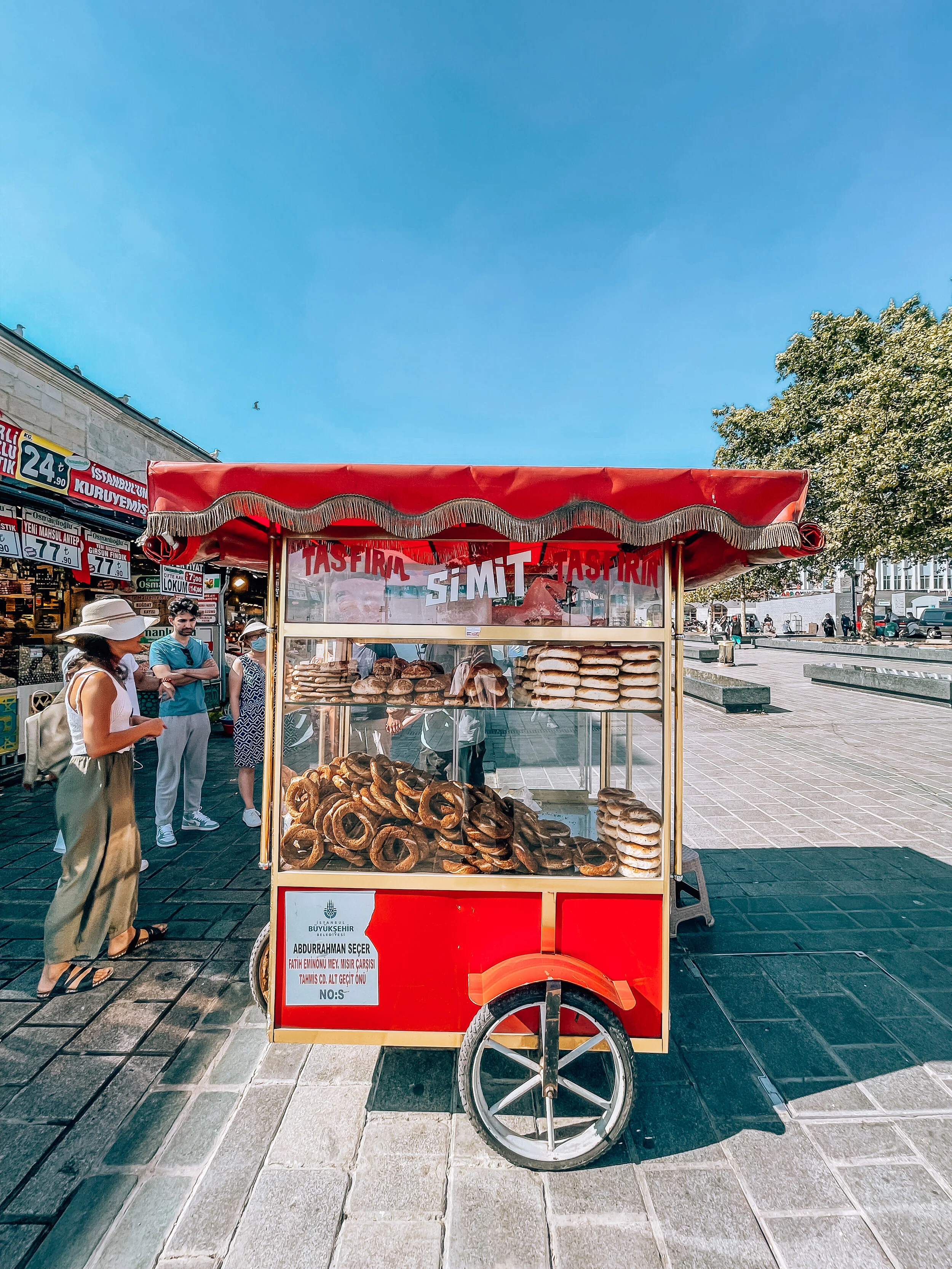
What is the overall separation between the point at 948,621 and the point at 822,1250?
54503 millimetres

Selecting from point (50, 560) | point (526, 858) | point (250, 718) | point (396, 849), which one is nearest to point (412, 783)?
point (396, 849)

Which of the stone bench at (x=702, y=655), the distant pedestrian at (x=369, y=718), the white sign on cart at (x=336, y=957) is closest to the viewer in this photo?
the white sign on cart at (x=336, y=957)

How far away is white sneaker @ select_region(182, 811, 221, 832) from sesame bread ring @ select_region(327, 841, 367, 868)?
4013mm

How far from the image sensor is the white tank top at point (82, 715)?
3.33 meters

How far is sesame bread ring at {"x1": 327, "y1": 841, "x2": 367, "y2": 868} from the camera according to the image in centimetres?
256

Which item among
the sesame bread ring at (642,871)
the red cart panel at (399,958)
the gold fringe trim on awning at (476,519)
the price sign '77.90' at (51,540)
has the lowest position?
the red cart panel at (399,958)

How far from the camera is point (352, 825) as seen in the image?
2.74 metres

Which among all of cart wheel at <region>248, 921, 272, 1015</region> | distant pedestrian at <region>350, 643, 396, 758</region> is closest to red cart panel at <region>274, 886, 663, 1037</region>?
cart wheel at <region>248, 921, 272, 1015</region>

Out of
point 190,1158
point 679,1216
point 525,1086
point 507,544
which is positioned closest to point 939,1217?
point 679,1216

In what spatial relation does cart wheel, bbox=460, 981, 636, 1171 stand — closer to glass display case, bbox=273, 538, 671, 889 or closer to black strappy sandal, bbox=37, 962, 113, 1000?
glass display case, bbox=273, 538, 671, 889

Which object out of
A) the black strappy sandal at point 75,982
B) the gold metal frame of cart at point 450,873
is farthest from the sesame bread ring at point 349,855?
the black strappy sandal at point 75,982

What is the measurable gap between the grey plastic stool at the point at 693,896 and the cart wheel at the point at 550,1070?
1562 millimetres

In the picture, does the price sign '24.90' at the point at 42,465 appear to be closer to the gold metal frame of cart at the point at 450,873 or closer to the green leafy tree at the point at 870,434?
the gold metal frame of cart at the point at 450,873

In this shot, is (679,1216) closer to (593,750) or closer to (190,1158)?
(190,1158)
